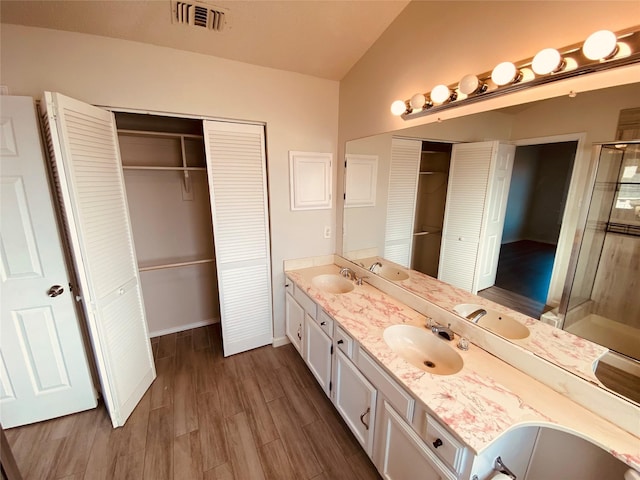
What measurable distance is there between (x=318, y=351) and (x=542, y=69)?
77.1 inches

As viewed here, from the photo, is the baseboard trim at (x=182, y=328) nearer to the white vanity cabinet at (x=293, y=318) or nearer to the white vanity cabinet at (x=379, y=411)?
the white vanity cabinet at (x=293, y=318)

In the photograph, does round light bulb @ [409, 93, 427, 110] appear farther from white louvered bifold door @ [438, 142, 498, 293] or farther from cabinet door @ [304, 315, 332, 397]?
cabinet door @ [304, 315, 332, 397]

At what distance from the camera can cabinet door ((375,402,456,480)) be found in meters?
1.03

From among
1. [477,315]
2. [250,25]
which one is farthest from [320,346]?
[250,25]

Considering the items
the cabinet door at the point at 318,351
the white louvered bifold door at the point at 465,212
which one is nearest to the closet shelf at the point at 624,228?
the white louvered bifold door at the point at 465,212

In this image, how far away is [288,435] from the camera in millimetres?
1733

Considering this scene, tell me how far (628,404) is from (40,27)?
323 centimetres

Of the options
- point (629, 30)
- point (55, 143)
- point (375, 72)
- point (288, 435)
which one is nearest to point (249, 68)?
point (375, 72)

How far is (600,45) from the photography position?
827 mm

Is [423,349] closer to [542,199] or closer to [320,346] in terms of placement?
[320,346]

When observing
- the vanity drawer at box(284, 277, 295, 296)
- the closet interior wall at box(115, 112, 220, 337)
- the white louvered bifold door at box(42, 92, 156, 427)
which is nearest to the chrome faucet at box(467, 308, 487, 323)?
the vanity drawer at box(284, 277, 295, 296)

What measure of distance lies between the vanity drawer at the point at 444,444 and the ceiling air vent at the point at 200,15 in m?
2.34

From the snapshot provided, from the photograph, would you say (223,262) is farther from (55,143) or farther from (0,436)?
(0,436)

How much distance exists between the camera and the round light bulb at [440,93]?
1.34 m
